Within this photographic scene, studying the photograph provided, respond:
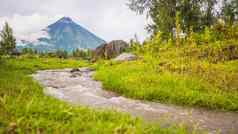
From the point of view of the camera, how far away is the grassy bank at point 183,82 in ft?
30.1

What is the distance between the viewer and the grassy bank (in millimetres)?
9188

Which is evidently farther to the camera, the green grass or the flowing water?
the flowing water

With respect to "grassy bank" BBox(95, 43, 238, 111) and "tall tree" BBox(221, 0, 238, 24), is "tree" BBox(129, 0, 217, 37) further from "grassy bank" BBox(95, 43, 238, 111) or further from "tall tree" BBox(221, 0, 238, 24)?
"grassy bank" BBox(95, 43, 238, 111)

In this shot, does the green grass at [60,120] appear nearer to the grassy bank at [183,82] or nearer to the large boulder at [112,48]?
the grassy bank at [183,82]

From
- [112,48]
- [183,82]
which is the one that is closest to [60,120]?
[183,82]

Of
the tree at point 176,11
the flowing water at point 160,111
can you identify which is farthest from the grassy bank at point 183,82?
the tree at point 176,11

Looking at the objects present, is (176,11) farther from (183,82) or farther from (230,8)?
(183,82)

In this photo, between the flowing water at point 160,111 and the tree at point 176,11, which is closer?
the flowing water at point 160,111

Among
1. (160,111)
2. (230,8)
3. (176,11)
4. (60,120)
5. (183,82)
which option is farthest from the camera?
(230,8)

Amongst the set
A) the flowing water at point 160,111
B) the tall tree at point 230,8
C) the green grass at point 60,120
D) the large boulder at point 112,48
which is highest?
the tall tree at point 230,8

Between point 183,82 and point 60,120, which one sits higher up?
point 183,82

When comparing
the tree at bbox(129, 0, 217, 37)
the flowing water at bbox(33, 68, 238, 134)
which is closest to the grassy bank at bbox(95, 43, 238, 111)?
the flowing water at bbox(33, 68, 238, 134)

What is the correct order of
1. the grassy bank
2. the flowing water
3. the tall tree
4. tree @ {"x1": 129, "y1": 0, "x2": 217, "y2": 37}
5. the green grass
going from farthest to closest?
1. the tall tree
2. tree @ {"x1": 129, "y1": 0, "x2": 217, "y2": 37}
3. the grassy bank
4. the flowing water
5. the green grass

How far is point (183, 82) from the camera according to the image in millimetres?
10570
